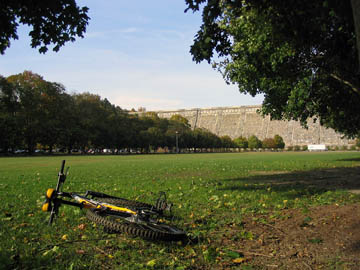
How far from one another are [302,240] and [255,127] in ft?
578

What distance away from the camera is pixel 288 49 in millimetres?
11547

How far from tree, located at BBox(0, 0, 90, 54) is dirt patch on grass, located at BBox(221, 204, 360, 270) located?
20.9 ft

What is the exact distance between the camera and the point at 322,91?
16906 mm

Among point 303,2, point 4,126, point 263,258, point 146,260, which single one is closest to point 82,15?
point 303,2

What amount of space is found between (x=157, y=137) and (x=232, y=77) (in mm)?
80055

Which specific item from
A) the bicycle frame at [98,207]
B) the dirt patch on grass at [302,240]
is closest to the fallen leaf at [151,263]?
the bicycle frame at [98,207]

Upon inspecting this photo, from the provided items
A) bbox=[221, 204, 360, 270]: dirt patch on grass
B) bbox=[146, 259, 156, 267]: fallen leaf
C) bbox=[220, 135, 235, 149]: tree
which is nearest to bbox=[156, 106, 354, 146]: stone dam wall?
bbox=[220, 135, 235, 149]: tree

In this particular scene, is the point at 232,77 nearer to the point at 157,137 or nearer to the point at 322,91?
the point at 322,91

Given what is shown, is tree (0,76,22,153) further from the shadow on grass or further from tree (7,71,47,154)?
the shadow on grass

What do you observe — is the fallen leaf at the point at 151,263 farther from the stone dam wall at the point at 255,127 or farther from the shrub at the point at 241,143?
the stone dam wall at the point at 255,127

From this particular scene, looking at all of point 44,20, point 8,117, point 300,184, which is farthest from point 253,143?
point 44,20

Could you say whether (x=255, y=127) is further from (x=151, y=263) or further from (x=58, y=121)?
(x=151, y=263)

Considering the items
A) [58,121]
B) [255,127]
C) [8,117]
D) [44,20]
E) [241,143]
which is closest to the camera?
[44,20]

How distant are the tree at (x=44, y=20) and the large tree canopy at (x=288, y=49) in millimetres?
3209
